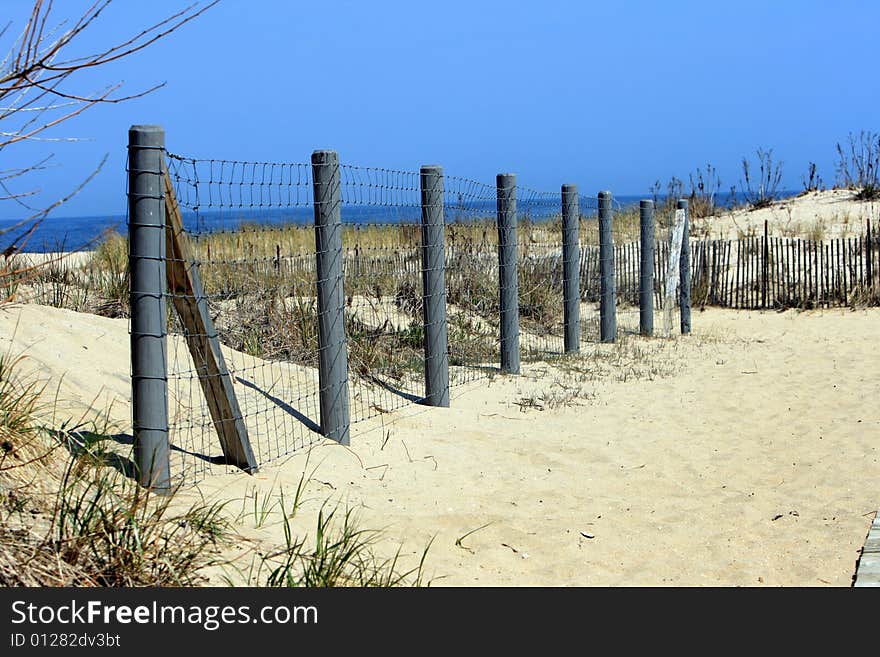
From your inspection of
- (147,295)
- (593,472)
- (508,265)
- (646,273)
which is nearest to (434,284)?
(508,265)

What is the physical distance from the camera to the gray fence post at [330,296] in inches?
243

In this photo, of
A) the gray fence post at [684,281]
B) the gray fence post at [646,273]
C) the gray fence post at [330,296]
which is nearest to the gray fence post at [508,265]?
the gray fence post at [330,296]

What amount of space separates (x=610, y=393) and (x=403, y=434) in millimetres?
2571

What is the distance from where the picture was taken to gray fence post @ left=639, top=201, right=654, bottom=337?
40.7 ft

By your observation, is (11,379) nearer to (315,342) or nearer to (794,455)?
(315,342)

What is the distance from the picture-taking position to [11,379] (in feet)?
18.3

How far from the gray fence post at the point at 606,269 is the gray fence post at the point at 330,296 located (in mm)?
5644

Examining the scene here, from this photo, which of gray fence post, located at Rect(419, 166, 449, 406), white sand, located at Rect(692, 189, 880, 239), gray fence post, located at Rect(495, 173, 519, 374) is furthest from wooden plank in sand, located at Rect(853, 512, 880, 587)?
white sand, located at Rect(692, 189, 880, 239)

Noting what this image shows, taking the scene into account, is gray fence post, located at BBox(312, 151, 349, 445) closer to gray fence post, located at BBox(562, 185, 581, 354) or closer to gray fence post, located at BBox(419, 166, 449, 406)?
gray fence post, located at BBox(419, 166, 449, 406)

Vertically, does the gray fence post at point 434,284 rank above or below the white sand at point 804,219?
below

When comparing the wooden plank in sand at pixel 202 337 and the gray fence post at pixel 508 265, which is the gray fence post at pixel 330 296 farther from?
the gray fence post at pixel 508 265

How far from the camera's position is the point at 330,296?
620cm
